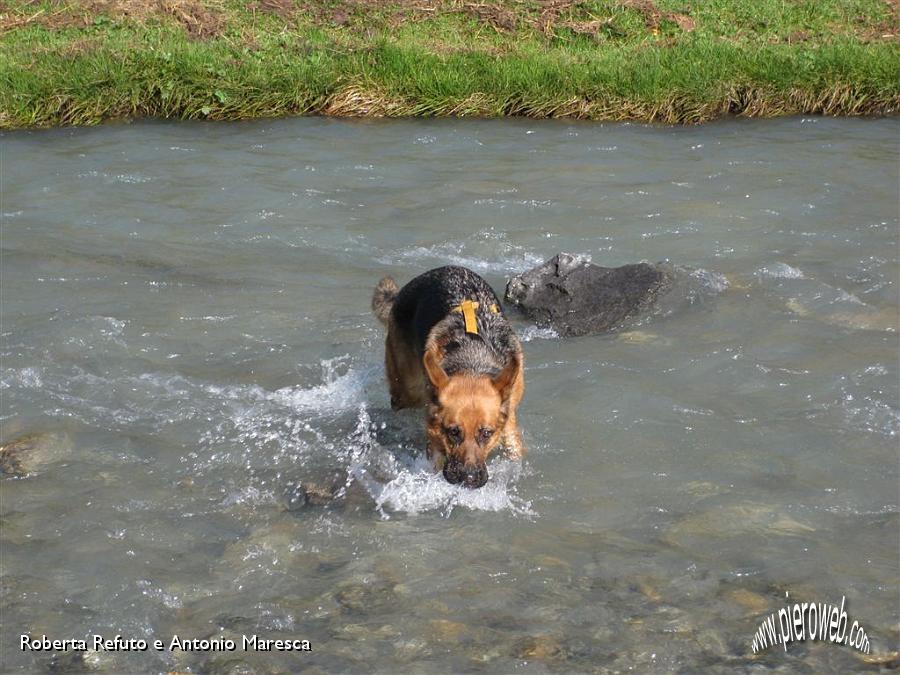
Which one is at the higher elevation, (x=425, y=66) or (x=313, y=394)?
(x=425, y=66)

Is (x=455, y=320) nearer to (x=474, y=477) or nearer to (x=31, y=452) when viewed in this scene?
(x=474, y=477)

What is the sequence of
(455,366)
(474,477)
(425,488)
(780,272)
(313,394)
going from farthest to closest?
(780,272)
(313,394)
(455,366)
(425,488)
(474,477)

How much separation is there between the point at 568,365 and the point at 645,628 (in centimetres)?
334

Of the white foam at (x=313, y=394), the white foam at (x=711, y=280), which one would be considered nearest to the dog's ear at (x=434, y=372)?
the white foam at (x=313, y=394)

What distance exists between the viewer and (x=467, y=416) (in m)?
6.10

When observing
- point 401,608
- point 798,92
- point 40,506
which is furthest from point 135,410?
point 798,92

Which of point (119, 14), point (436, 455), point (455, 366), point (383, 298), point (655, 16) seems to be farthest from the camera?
point (655, 16)

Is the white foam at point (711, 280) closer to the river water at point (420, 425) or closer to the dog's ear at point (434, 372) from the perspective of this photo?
the river water at point (420, 425)

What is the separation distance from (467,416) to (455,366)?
558 mm

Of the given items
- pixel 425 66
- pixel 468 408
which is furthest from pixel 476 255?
pixel 425 66

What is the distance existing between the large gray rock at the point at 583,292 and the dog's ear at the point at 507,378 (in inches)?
108

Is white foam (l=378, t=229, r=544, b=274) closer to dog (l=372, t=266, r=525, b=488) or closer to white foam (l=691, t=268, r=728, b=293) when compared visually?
white foam (l=691, t=268, r=728, b=293)

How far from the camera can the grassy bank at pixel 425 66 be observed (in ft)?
50.5

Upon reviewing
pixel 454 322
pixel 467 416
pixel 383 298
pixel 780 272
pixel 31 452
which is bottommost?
pixel 31 452
